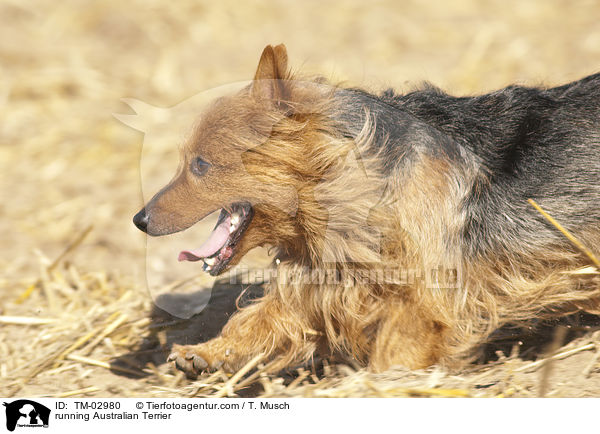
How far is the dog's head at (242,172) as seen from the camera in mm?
3820

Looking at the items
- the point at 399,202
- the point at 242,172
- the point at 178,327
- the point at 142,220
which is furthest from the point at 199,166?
the point at 178,327

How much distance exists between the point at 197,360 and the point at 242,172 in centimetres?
116

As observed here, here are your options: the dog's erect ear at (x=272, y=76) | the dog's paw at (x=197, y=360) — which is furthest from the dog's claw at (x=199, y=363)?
the dog's erect ear at (x=272, y=76)

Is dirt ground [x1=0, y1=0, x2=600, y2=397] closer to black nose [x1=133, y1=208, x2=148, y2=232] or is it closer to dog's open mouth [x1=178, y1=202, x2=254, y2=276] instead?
dog's open mouth [x1=178, y1=202, x2=254, y2=276]

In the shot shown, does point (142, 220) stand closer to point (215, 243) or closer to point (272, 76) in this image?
point (215, 243)

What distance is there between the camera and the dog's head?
3.82m

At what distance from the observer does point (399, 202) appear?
3816 mm

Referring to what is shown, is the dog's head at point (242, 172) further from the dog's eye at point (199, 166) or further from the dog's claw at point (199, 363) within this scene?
the dog's claw at point (199, 363)

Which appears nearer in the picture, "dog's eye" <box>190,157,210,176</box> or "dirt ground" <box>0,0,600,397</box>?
"dog's eye" <box>190,157,210,176</box>

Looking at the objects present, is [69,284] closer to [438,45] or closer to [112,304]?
[112,304]

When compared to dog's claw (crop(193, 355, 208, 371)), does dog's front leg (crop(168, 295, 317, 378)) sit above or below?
above
